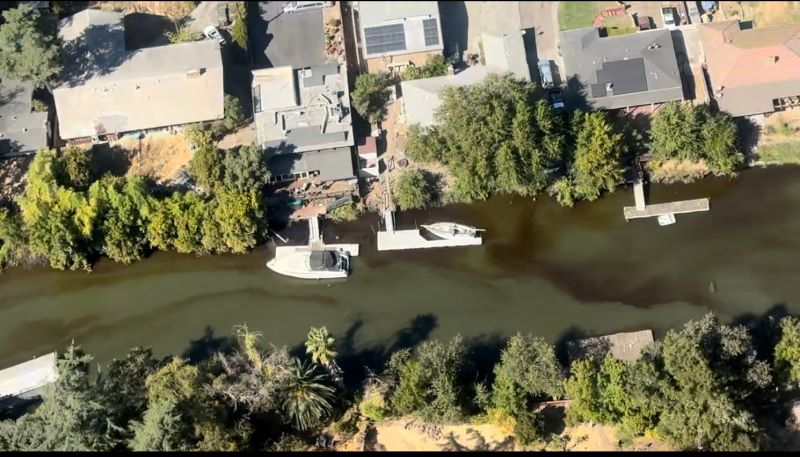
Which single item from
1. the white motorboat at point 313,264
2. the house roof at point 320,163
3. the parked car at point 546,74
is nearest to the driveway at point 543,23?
the parked car at point 546,74

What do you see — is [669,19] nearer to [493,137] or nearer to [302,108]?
[493,137]

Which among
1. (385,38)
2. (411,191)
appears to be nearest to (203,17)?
(385,38)

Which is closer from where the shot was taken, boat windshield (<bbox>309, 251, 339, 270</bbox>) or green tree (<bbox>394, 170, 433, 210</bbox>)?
boat windshield (<bbox>309, 251, 339, 270</bbox>)

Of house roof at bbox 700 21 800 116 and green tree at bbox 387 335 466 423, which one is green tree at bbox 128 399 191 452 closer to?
green tree at bbox 387 335 466 423

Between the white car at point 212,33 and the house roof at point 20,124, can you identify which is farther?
the white car at point 212,33

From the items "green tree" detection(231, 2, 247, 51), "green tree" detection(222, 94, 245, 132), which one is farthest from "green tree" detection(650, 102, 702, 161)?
"green tree" detection(231, 2, 247, 51)

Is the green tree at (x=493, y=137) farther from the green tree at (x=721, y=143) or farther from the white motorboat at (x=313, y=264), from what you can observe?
the green tree at (x=721, y=143)
